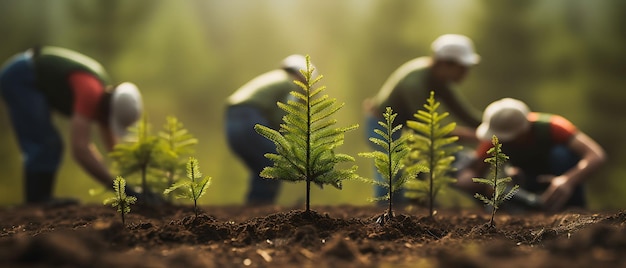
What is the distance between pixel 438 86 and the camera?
4.91 metres

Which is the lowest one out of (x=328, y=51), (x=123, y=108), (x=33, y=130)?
(x=33, y=130)

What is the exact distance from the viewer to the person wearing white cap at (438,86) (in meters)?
4.74

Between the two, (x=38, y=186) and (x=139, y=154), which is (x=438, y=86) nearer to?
(x=139, y=154)

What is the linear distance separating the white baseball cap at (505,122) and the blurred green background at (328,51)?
10.4ft

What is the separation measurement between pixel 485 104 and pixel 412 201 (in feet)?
13.8

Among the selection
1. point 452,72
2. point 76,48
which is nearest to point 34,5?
point 76,48

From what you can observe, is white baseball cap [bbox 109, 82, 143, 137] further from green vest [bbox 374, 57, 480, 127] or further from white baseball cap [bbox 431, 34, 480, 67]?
white baseball cap [bbox 431, 34, 480, 67]

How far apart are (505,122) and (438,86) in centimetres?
83

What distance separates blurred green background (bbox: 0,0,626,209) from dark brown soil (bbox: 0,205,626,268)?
16.6ft

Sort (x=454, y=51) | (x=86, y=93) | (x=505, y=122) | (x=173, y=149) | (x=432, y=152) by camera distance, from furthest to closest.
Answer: (x=454, y=51) → (x=86, y=93) → (x=505, y=122) → (x=173, y=149) → (x=432, y=152)

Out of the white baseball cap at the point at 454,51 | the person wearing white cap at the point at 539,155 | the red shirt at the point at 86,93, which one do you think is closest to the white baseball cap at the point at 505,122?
the person wearing white cap at the point at 539,155

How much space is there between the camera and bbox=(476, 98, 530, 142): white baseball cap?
13.9 feet

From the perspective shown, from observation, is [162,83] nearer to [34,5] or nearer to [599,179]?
[34,5]

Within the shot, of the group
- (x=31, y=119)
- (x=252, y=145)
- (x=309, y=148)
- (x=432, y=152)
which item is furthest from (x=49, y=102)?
(x=432, y=152)
